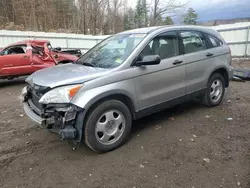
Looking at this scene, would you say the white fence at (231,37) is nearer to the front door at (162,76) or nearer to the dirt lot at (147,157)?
the dirt lot at (147,157)

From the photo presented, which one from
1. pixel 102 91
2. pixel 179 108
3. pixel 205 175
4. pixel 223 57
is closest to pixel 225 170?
pixel 205 175

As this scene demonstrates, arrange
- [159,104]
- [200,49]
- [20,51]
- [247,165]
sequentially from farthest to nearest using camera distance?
1. [20,51]
2. [200,49]
3. [159,104]
4. [247,165]

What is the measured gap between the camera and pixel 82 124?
9.62ft

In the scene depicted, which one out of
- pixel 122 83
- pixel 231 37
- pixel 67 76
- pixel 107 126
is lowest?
pixel 107 126

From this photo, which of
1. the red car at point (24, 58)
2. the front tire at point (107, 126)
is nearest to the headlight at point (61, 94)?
the front tire at point (107, 126)

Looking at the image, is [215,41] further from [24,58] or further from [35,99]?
[24,58]

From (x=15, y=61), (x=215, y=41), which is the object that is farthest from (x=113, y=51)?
(x=15, y=61)

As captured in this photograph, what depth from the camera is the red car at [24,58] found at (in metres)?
7.83

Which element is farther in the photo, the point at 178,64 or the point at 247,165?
the point at 178,64

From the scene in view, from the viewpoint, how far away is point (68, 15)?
86.5ft

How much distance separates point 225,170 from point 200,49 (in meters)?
2.57

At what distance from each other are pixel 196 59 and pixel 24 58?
6.27 meters

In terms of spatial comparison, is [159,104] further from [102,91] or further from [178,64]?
[102,91]

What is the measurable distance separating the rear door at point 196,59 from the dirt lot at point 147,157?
2.28 feet
